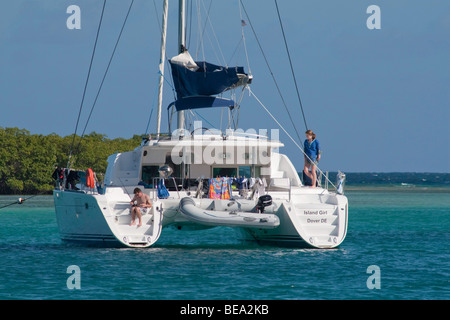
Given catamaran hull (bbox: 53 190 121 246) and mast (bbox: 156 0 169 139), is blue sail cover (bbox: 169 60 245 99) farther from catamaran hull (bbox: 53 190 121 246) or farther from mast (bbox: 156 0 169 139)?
catamaran hull (bbox: 53 190 121 246)

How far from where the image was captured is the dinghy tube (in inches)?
582

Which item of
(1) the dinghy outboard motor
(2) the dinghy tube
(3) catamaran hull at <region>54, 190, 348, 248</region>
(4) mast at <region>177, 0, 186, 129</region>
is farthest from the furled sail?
(2) the dinghy tube

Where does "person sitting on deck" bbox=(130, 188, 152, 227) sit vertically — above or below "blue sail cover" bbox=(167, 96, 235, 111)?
below

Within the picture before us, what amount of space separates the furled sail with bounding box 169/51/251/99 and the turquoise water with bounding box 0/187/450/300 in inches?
138

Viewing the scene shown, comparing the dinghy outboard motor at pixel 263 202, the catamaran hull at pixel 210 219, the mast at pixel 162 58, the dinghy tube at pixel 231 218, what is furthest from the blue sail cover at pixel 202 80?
the dinghy tube at pixel 231 218

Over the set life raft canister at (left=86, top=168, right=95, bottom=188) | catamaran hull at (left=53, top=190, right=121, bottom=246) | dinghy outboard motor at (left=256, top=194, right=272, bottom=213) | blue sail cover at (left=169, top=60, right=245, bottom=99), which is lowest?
catamaran hull at (left=53, top=190, right=121, bottom=246)

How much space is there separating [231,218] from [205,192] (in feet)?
5.18

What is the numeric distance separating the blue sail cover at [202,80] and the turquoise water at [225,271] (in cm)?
349

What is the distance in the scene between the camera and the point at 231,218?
14.8m

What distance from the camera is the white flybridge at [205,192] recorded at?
15133 mm
